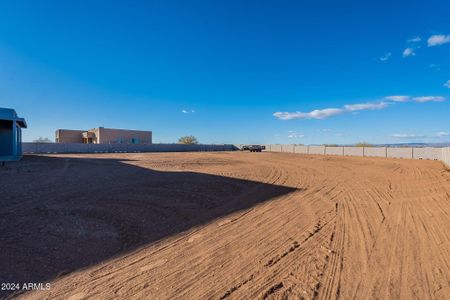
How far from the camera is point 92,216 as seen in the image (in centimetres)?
535

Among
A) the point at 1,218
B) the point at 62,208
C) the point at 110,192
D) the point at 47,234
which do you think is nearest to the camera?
the point at 47,234

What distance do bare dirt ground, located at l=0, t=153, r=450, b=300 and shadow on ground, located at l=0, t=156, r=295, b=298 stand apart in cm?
3

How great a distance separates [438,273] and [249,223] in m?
3.17

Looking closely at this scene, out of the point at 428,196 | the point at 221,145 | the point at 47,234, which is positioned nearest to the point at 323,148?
the point at 221,145

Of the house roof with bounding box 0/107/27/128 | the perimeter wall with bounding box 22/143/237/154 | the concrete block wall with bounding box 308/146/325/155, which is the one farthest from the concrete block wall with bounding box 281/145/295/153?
the house roof with bounding box 0/107/27/128

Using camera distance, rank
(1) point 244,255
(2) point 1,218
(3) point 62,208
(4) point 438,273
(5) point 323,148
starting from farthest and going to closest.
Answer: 1. (5) point 323,148
2. (3) point 62,208
3. (2) point 1,218
4. (1) point 244,255
5. (4) point 438,273

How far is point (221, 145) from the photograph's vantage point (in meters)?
64.0

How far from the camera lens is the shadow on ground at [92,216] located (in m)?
3.53

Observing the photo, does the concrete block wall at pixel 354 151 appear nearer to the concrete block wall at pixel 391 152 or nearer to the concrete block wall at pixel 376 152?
the concrete block wall at pixel 391 152

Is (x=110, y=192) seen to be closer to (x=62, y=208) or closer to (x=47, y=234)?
(x=62, y=208)

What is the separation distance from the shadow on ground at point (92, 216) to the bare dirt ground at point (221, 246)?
0.09 ft

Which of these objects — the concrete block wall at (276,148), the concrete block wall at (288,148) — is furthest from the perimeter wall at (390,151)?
the concrete block wall at (276,148)

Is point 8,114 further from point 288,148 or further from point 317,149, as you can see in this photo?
point 288,148

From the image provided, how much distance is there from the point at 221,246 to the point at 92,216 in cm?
332
